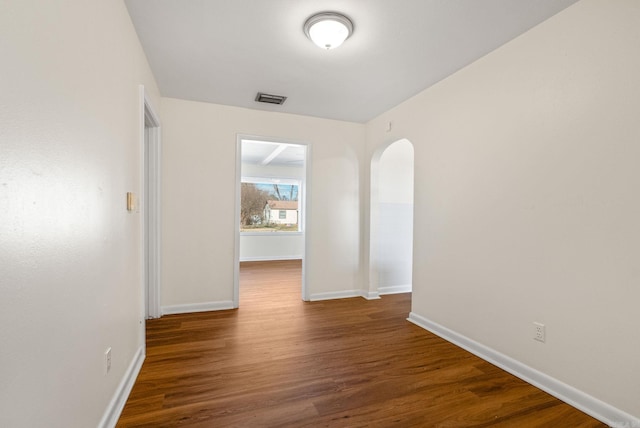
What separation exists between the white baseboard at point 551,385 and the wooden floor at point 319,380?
0.06 m

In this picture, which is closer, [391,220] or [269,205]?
[391,220]

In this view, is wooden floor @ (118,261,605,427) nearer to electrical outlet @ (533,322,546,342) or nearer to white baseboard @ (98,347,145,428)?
white baseboard @ (98,347,145,428)

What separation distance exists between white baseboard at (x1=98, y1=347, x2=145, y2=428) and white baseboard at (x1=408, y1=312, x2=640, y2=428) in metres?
2.63

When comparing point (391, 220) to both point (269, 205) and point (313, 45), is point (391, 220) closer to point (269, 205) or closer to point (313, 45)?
point (313, 45)

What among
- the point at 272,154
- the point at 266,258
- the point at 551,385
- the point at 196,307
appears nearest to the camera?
the point at 551,385

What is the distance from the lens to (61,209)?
1.10 meters

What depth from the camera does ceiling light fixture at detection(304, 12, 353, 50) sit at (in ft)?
6.47

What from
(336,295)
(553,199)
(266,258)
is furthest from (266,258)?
(553,199)

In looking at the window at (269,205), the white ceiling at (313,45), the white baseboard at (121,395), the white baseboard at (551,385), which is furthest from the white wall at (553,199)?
the window at (269,205)

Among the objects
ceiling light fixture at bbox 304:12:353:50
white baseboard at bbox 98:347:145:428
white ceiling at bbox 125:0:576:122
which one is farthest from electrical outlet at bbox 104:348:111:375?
ceiling light fixture at bbox 304:12:353:50

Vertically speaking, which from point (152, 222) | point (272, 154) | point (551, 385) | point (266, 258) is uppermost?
point (272, 154)

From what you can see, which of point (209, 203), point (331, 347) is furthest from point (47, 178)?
point (209, 203)

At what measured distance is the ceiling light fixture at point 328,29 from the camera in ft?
6.47

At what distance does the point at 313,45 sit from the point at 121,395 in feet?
9.01
